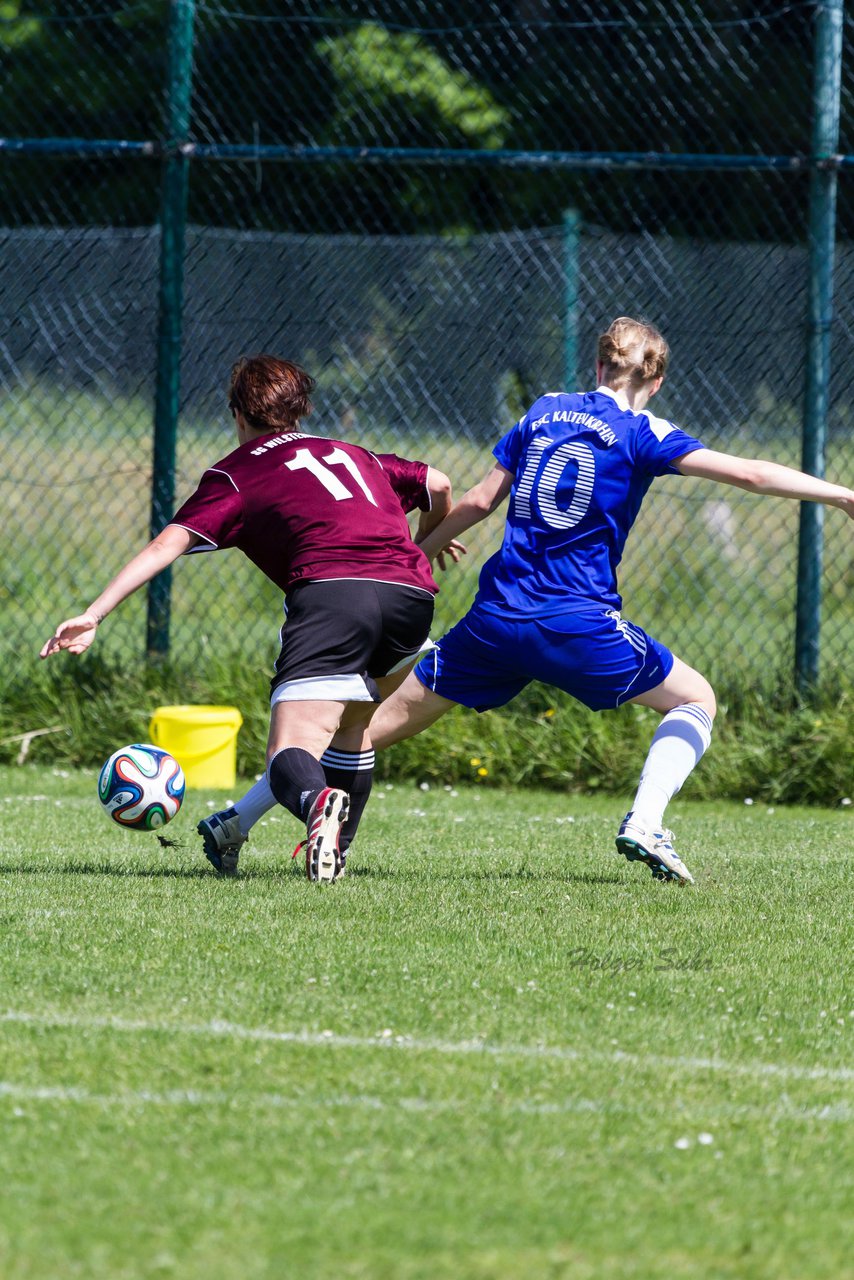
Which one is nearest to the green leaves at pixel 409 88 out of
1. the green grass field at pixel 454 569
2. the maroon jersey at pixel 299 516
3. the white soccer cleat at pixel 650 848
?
the green grass field at pixel 454 569

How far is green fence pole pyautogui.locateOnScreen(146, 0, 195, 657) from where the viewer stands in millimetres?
8070

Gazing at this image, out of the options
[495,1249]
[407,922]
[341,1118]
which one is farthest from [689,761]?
[495,1249]

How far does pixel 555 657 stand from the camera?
5.05m

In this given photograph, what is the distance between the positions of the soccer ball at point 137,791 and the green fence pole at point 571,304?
11.3ft

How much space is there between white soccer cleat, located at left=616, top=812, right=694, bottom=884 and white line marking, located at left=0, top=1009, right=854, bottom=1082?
151cm

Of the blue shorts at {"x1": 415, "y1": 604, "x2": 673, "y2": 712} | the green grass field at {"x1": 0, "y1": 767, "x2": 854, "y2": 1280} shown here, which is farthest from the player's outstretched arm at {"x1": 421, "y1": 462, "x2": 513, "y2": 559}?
the green grass field at {"x1": 0, "y1": 767, "x2": 854, "y2": 1280}

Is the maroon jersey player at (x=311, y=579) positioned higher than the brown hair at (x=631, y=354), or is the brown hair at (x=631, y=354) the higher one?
the brown hair at (x=631, y=354)

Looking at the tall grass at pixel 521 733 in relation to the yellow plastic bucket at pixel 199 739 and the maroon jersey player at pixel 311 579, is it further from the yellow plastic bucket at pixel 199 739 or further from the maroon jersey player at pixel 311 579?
the maroon jersey player at pixel 311 579

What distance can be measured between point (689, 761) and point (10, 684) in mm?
4185

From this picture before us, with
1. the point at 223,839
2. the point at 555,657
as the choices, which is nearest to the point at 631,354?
the point at 555,657

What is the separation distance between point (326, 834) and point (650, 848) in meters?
0.96

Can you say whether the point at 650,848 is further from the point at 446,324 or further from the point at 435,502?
the point at 446,324

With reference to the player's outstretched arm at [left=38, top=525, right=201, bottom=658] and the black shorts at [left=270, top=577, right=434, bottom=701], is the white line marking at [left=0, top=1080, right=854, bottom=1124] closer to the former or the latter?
the player's outstretched arm at [left=38, top=525, right=201, bottom=658]

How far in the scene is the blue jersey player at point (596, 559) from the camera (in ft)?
16.3
